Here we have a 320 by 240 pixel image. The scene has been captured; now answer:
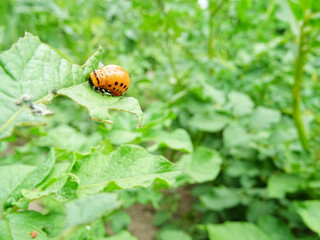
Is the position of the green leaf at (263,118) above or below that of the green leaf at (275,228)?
above

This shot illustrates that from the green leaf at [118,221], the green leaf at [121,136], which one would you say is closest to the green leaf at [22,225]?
the green leaf at [121,136]

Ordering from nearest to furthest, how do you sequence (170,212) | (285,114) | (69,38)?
(285,114) < (170,212) < (69,38)

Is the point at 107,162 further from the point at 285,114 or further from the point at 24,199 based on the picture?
the point at 285,114

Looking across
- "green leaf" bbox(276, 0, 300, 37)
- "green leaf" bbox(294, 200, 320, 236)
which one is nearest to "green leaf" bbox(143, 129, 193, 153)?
"green leaf" bbox(294, 200, 320, 236)

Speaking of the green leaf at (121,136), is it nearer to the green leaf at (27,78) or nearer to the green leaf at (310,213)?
the green leaf at (27,78)

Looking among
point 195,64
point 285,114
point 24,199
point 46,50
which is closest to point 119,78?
point 46,50
